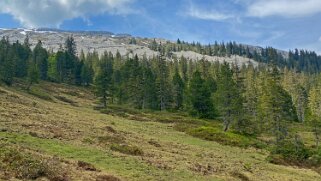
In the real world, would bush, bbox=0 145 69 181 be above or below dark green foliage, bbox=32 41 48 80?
below

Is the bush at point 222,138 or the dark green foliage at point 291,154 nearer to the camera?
the dark green foliage at point 291,154

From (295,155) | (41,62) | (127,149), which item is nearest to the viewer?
(127,149)

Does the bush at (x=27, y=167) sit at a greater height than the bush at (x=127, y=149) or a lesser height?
greater

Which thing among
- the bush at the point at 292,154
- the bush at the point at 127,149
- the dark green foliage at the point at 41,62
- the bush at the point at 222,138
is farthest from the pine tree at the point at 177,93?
the bush at the point at 127,149

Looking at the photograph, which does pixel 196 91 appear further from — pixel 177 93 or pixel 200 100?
pixel 177 93

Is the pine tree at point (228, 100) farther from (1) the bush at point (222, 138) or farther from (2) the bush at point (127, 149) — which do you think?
(2) the bush at point (127, 149)

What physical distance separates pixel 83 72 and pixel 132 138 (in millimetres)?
131247

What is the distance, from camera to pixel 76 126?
4762cm

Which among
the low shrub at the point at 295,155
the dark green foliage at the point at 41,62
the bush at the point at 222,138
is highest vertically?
the dark green foliage at the point at 41,62

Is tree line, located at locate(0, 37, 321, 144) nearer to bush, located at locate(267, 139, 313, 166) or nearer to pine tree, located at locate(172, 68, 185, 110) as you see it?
pine tree, located at locate(172, 68, 185, 110)

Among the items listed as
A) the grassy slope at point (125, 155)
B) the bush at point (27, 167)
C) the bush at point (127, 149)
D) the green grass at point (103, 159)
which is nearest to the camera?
the bush at point (27, 167)

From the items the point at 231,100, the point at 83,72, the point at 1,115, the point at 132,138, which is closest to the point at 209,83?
the point at 231,100

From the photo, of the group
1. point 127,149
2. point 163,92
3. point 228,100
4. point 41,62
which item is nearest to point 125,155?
point 127,149

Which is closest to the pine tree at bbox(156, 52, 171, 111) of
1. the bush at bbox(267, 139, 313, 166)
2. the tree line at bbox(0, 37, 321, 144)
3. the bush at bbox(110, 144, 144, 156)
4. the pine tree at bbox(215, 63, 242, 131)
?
the tree line at bbox(0, 37, 321, 144)
